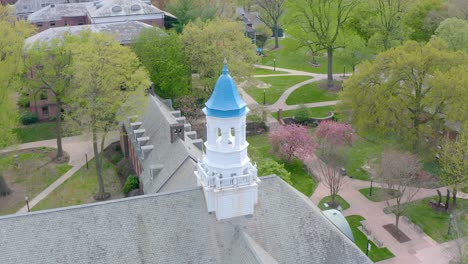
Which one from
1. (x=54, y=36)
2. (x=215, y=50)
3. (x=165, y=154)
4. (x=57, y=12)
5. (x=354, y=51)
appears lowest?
(x=165, y=154)

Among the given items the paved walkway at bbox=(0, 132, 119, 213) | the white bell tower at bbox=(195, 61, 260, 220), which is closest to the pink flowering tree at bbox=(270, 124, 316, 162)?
the paved walkway at bbox=(0, 132, 119, 213)

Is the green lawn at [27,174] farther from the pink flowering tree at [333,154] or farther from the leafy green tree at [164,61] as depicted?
the pink flowering tree at [333,154]

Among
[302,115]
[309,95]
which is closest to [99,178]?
[302,115]

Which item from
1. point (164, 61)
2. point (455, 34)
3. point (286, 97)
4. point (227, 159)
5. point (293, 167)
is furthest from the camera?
point (286, 97)

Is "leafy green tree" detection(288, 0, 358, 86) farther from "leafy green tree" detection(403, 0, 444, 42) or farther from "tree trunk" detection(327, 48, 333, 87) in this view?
"leafy green tree" detection(403, 0, 444, 42)

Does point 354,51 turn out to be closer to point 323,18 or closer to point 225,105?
point 323,18

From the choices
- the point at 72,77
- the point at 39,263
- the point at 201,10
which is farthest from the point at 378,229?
the point at 201,10

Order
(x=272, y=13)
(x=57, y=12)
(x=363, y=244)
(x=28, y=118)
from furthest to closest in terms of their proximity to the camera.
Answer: (x=272, y=13) < (x=57, y=12) < (x=28, y=118) < (x=363, y=244)
